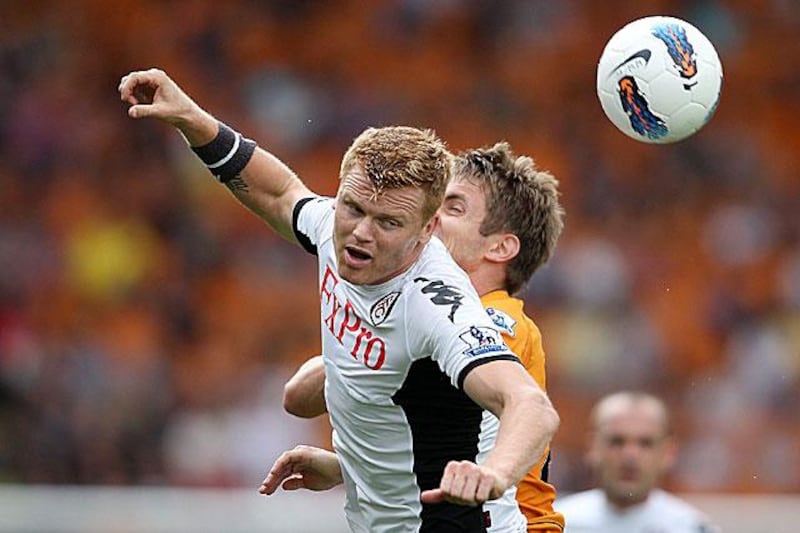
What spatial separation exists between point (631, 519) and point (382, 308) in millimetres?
3528

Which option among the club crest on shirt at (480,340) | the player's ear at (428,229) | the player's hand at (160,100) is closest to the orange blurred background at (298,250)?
the player's hand at (160,100)

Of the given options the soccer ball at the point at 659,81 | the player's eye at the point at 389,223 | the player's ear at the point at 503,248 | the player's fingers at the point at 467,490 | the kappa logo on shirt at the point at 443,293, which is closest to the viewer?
the player's fingers at the point at 467,490

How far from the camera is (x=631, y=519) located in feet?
25.9

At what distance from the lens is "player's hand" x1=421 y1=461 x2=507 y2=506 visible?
12.9ft

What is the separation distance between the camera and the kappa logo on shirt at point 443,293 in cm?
456

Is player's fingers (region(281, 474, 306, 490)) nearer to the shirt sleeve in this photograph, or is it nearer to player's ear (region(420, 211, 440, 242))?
the shirt sleeve

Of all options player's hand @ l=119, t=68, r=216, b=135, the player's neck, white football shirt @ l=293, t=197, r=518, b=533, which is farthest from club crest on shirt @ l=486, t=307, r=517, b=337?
player's hand @ l=119, t=68, r=216, b=135

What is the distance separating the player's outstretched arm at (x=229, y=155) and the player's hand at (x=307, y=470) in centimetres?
74

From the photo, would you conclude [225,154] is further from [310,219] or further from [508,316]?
[508,316]

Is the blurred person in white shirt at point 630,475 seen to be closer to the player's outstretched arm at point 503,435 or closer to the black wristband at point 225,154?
the black wristband at point 225,154

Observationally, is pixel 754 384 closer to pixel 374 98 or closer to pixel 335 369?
pixel 374 98

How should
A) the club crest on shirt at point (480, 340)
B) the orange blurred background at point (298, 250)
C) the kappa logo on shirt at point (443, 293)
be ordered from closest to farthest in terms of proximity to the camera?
the club crest on shirt at point (480, 340)
the kappa logo on shirt at point (443, 293)
the orange blurred background at point (298, 250)

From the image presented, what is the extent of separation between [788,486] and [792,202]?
3.28 m

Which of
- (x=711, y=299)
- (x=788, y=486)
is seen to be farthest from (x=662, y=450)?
(x=711, y=299)
